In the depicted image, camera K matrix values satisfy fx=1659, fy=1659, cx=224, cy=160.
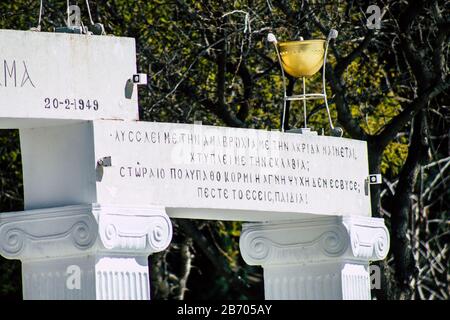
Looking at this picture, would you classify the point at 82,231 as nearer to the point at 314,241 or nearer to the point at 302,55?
the point at 314,241

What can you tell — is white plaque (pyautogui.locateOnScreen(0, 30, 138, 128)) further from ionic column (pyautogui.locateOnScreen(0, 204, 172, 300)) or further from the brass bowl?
the brass bowl

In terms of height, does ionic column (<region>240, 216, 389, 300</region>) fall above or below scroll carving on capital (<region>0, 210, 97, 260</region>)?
below

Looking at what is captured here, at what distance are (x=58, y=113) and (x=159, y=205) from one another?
108 cm

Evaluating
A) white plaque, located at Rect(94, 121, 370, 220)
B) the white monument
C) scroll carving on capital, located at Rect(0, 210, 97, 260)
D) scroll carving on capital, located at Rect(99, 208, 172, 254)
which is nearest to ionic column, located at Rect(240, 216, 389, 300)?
white plaque, located at Rect(94, 121, 370, 220)

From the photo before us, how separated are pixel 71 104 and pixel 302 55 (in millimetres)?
3130

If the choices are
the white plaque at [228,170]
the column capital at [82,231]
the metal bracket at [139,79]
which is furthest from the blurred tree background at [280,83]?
the column capital at [82,231]

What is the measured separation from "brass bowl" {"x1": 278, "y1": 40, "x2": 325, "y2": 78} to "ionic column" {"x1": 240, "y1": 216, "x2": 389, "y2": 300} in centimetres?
134

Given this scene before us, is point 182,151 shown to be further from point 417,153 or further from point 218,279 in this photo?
point 218,279

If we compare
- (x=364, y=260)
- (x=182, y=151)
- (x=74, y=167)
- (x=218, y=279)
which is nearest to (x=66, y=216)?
(x=74, y=167)

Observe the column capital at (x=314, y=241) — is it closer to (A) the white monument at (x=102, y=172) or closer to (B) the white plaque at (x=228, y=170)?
(B) the white plaque at (x=228, y=170)

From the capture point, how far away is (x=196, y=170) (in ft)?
41.0

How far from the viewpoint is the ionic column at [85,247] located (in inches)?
459

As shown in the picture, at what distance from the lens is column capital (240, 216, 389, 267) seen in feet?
45.6

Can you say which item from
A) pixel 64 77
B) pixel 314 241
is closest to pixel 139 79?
pixel 64 77
